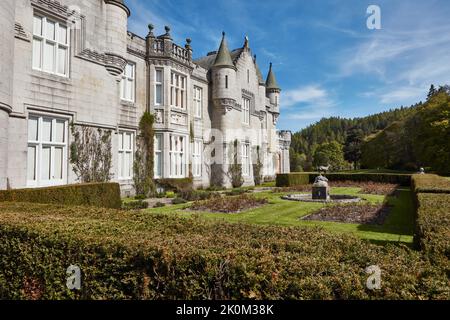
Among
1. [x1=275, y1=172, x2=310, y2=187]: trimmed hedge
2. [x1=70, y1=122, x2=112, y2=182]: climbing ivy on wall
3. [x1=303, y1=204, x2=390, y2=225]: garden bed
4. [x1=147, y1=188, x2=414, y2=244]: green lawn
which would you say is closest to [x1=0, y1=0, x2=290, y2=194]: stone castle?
[x1=70, y1=122, x2=112, y2=182]: climbing ivy on wall

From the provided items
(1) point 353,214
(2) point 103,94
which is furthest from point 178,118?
(1) point 353,214

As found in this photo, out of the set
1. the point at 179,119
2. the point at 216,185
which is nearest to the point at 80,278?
the point at 179,119

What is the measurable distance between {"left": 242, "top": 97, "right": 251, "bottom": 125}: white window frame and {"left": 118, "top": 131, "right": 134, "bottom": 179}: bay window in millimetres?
12645

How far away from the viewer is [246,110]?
28.7 meters

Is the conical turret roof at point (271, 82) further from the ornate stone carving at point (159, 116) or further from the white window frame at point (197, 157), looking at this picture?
the ornate stone carving at point (159, 116)

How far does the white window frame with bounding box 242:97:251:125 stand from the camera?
92.7ft

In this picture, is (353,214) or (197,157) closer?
(353,214)

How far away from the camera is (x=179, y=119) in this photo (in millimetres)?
20266

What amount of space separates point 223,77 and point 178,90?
5.14 metres

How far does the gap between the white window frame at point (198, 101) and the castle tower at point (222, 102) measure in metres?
1.18

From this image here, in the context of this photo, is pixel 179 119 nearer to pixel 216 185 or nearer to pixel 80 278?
pixel 216 185

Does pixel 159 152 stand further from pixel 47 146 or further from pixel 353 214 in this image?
pixel 353 214

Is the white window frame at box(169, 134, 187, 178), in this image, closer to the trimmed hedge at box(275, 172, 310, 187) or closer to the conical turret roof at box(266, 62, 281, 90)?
the trimmed hedge at box(275, 172, 310, 187)
